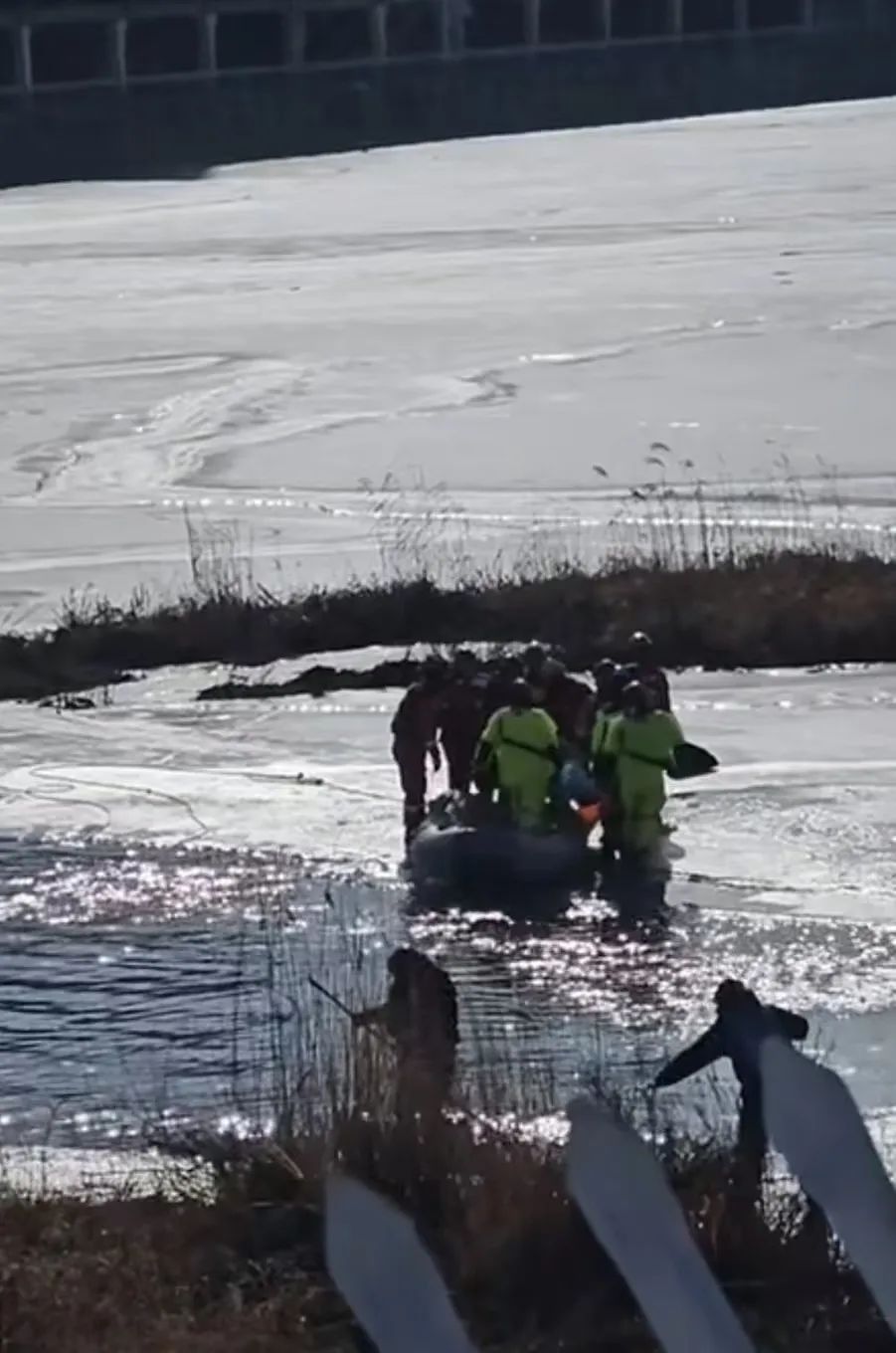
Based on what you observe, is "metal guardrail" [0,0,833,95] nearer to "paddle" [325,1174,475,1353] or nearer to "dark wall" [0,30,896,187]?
"dark wall" [0,30,896,187]

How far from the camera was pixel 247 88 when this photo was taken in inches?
2913

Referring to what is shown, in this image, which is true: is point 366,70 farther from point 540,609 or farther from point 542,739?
point 542,739

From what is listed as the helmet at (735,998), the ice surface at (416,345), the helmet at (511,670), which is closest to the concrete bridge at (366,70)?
the ice surface at (416,345)

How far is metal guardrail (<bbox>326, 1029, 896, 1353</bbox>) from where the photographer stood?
261 inches

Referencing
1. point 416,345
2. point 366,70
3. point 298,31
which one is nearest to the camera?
point 416,345

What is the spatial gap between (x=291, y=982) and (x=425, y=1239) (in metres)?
3.74

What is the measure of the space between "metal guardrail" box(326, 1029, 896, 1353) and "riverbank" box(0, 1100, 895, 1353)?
742 millimetres

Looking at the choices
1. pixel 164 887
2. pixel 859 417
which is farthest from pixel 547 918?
pixel 859 417

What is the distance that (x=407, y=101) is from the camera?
71.2 metres

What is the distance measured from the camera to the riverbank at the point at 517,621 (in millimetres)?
18906

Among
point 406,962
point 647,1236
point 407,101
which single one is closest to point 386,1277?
point 647,1236

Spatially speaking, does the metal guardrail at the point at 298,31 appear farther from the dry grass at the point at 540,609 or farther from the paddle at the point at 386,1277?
the paddle at the point at 386,1277

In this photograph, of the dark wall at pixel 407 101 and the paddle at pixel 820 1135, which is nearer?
the paddle at pixel 820 1135

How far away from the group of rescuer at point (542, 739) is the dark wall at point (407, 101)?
44.5 meters
